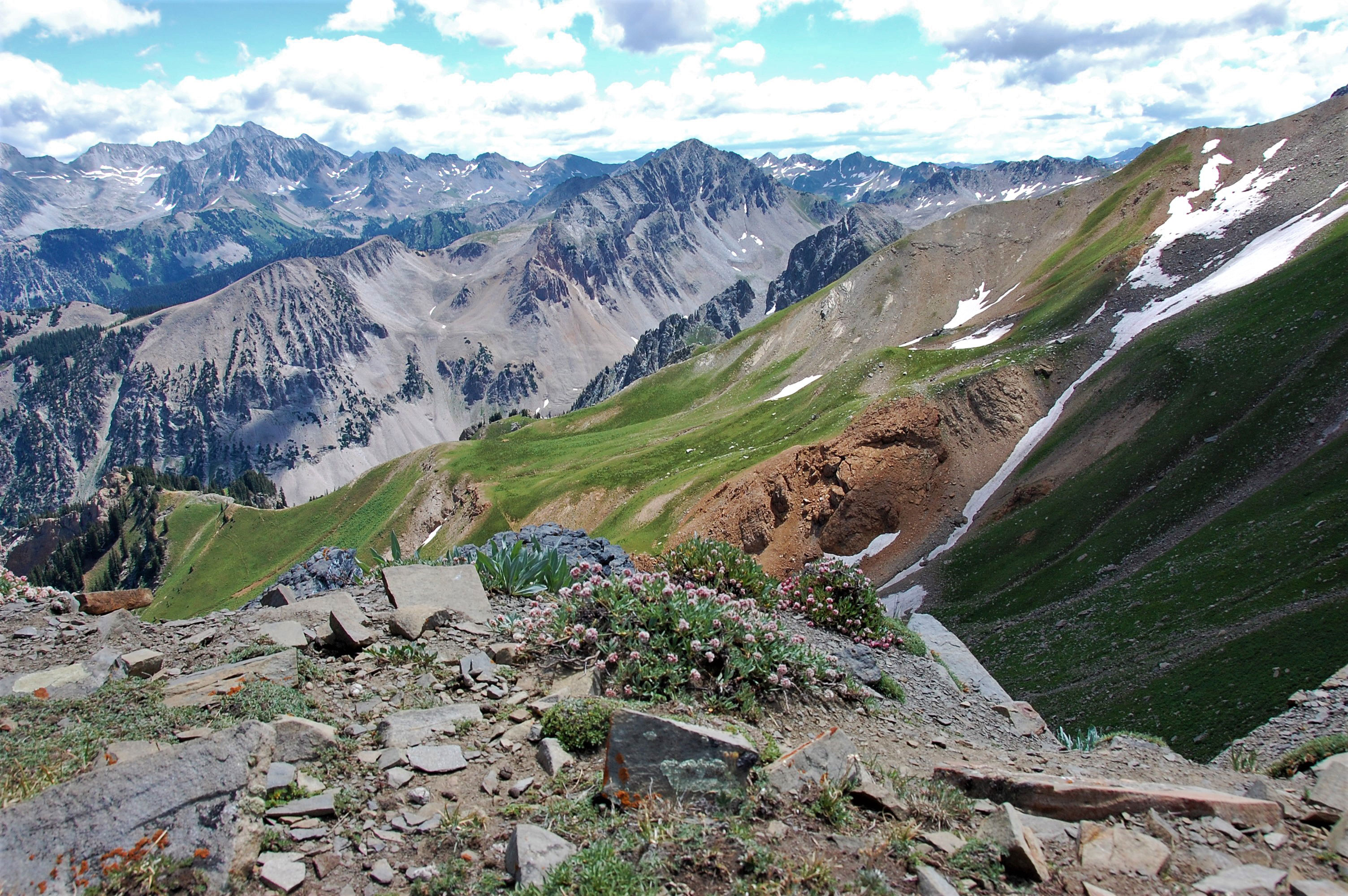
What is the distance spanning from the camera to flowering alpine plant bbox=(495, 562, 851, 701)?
9281 mm

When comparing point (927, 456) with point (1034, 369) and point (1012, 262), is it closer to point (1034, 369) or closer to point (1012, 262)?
point (1034, 369)

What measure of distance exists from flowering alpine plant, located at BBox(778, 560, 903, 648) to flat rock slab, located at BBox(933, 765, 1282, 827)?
256 inches

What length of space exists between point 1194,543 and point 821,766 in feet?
85.9

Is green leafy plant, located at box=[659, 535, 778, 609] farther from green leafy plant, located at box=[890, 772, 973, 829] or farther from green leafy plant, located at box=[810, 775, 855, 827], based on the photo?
green leafy plant, located at box=[810, 775, 855, 827]

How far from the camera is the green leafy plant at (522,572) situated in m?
13.4

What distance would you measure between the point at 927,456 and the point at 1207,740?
3031cm

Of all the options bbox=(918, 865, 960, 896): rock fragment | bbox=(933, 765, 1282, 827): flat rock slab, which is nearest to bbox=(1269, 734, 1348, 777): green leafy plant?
bbox=(933, 765, 1282, 827): flat rock slab

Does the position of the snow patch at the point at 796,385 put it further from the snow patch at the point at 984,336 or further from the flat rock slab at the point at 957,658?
the flat rock slab at the point at 957,658

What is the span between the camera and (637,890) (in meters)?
5.41

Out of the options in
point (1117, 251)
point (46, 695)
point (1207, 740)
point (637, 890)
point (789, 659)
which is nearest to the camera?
point (637, 890)

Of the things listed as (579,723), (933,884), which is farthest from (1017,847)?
(579,723)

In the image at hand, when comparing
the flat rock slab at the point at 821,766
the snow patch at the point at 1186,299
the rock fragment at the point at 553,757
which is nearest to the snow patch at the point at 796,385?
the snow patch at the point at 1186,299

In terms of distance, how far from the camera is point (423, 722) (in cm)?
816

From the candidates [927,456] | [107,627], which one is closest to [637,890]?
[107,627]
